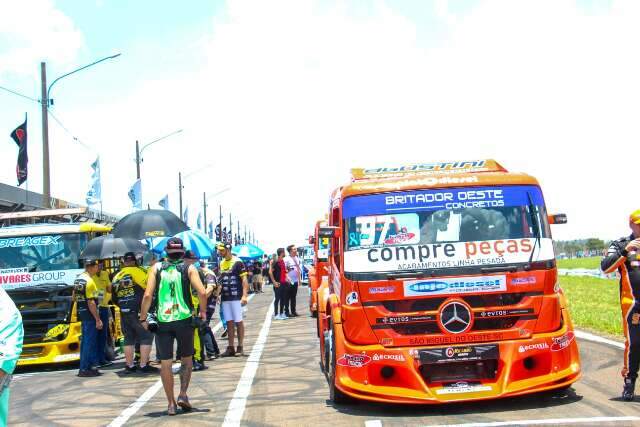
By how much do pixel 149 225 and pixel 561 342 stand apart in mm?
9890

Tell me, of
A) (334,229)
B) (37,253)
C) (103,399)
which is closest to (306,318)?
(37,253)

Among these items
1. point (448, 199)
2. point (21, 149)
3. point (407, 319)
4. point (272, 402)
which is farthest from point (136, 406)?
point (21, 149)

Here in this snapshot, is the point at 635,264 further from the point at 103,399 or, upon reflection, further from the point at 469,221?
the point at 103,399

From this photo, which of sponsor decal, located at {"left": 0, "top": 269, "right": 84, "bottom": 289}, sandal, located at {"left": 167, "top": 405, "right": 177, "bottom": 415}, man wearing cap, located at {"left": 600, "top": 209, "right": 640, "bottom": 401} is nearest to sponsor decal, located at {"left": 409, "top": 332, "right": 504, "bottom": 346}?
man wearing cap, located at {"left": 600, "top": 209, "right": 640, "bottom": 401}

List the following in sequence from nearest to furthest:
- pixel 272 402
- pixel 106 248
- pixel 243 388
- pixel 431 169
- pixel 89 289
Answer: pixel 272 402 → pixel 431 169 → pixel 243 388 → pixel 89 289 → pixel 106 248

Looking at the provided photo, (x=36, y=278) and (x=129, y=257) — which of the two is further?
(x=36, y=278)

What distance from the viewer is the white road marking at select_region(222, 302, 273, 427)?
8531 mm

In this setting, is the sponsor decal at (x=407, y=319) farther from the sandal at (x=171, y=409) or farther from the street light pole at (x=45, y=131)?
the street light pole at (x=45, y=131)

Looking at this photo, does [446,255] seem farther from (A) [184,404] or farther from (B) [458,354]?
(A) [184,404]

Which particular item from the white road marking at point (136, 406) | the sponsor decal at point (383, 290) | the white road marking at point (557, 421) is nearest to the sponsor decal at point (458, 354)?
the sponsor decal at point (383, 290)

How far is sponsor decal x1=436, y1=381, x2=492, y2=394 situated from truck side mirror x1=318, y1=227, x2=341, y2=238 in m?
1.99

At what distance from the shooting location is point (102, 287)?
14.5 metres

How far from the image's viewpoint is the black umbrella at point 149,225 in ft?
53.2

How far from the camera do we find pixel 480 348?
8.26 metres
